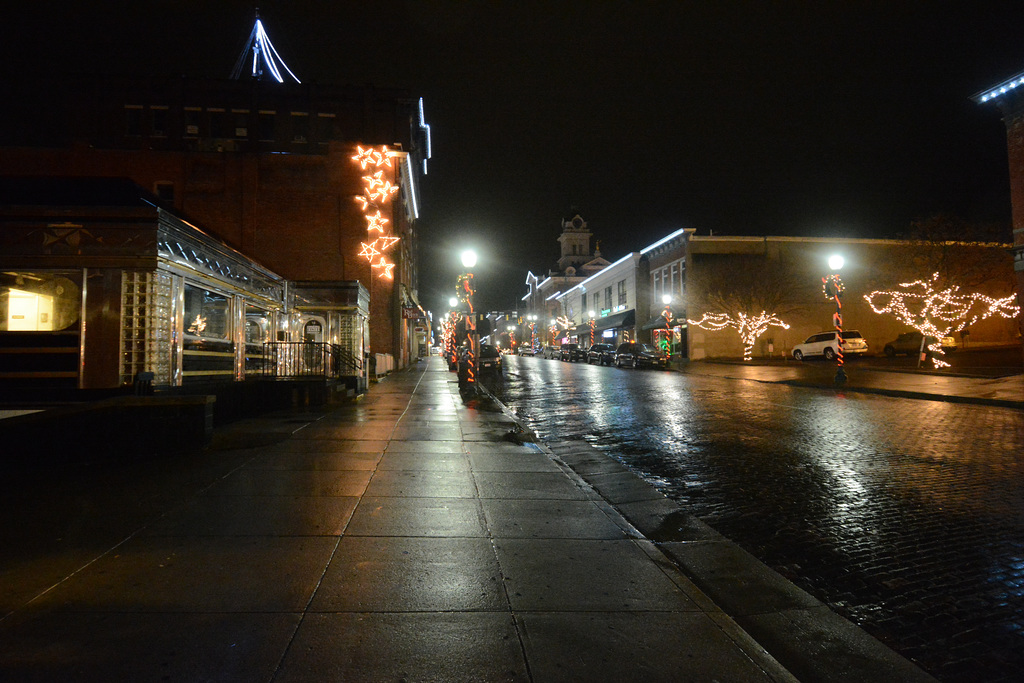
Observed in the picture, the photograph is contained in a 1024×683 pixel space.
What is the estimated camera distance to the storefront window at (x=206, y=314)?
36.4 ft

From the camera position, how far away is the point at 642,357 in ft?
117

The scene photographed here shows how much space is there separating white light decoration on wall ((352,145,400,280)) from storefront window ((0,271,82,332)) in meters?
18.4

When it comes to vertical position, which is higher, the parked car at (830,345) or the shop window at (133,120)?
the shop window at (133,120)

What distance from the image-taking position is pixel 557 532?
4.77 meters

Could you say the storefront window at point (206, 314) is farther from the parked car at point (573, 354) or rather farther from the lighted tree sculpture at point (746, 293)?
the parked car at point (573, 354)

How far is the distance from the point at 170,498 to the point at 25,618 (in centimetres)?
242

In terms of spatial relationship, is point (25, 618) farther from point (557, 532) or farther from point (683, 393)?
point (683, 393)

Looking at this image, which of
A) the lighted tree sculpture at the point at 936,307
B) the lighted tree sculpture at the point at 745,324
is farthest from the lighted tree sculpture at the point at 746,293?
the lighted tree sculpture at the point at 936,307

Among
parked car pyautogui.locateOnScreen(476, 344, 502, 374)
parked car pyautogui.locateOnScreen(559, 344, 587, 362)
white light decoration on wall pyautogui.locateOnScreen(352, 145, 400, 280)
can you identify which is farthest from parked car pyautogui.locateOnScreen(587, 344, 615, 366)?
white light decoration on wall pyautogui.locateOnScreen(352, 145, 400, 280)

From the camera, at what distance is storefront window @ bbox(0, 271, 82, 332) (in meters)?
9.08

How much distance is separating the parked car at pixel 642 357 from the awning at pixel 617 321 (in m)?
14.6

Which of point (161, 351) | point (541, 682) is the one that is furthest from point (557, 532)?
point (161, 351)

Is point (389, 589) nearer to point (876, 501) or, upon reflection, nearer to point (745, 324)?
point (876, 501)

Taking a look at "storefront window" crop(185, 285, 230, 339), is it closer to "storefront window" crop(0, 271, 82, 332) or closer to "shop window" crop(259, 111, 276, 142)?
"storefront window" crop(0, 271, 82, 332)
